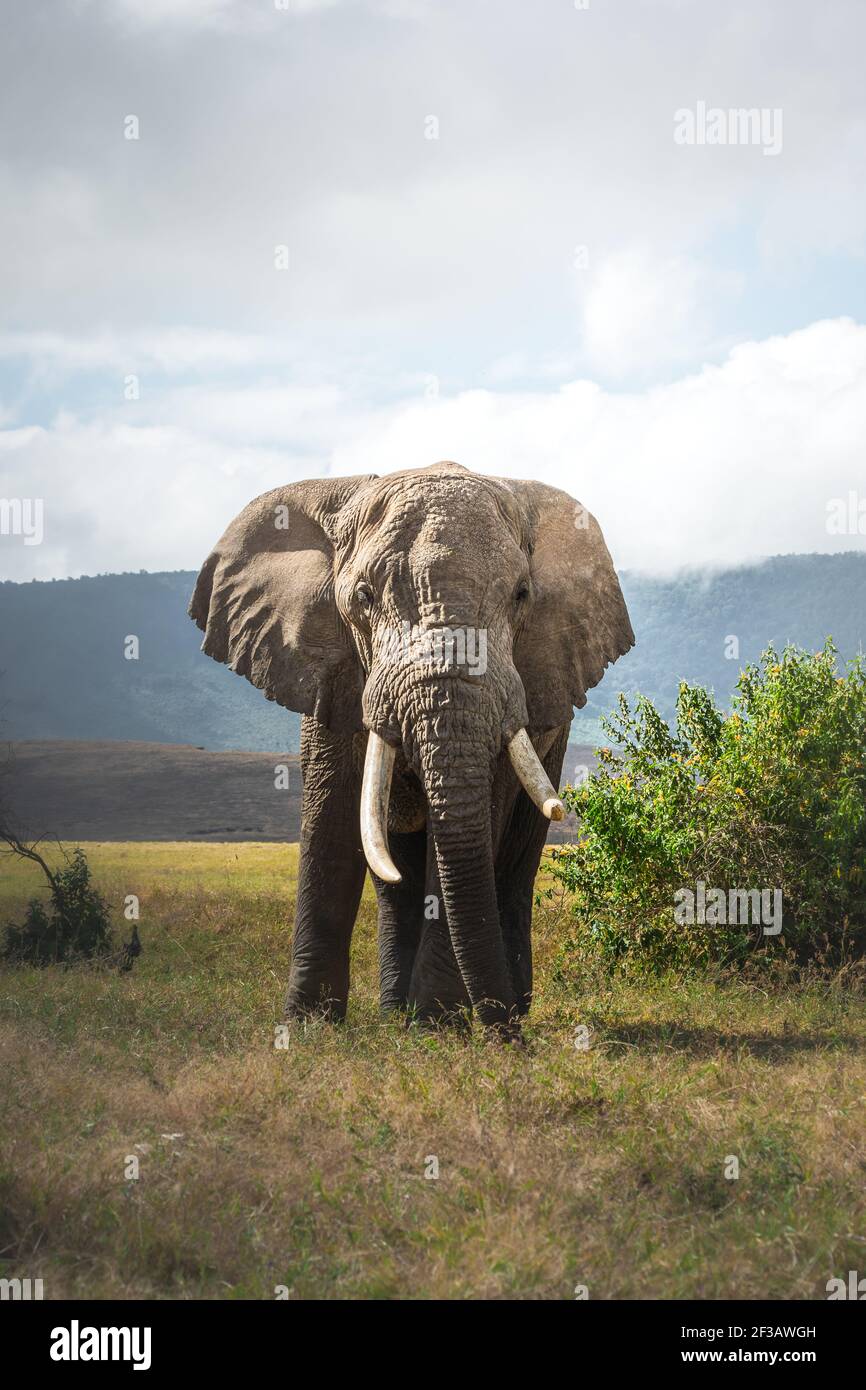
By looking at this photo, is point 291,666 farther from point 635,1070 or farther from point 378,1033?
point 635,1070

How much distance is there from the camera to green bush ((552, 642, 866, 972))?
1452cm

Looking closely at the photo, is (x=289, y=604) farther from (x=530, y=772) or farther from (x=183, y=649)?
(x=183, y=649)

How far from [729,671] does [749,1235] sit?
615 ft

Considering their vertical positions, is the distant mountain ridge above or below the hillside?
above

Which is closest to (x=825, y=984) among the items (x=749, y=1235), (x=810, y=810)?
(x=810, y=810)

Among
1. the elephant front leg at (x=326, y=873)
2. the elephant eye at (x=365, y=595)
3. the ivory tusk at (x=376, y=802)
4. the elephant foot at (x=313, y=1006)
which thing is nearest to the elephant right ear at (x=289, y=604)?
the elephant front leg at (x=326, y=873)

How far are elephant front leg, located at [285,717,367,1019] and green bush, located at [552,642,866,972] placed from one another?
516 centimetres

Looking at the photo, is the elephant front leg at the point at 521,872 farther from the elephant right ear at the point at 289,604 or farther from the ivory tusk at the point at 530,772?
the ivory tusk at the point at 530,772

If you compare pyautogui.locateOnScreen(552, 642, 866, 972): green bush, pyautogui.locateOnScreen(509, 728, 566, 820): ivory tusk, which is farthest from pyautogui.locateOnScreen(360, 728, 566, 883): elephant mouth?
pyautogui.locateOnScreen(552, 642, 866, 972): green bush

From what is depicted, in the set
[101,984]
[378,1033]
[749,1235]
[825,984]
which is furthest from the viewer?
[101,984]

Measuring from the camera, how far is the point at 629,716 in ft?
56.2

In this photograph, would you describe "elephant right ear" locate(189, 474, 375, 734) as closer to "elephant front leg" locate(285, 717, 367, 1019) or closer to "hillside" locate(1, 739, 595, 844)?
"elephant front leg" locate(285, 717, 367, 1019)

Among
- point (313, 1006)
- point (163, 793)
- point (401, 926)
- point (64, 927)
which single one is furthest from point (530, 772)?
point (163, 793)

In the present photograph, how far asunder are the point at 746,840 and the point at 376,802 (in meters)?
7.05
